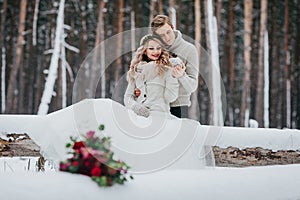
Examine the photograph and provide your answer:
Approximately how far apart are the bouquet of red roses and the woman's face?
1.09 metres

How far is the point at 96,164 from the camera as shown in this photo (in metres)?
2.08

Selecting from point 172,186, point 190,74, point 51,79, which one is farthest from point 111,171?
point 51,79

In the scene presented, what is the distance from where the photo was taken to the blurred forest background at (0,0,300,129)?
1093cm

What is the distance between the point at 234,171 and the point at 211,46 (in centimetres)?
736

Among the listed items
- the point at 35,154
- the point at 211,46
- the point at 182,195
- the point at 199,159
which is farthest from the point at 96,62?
the point at 182,195

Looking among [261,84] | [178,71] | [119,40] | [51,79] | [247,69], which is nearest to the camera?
[178,71]

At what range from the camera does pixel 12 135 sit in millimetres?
3537

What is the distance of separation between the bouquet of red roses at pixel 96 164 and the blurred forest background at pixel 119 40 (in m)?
8.11

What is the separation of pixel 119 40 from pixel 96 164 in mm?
9640

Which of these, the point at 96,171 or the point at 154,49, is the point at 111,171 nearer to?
the point at 96,171

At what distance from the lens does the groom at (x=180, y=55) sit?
3123mm

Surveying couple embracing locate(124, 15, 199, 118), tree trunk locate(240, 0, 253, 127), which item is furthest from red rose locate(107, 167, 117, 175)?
tree trunk locate(240, 0, 253, 127)

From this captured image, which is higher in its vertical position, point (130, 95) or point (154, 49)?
point (154, 49)

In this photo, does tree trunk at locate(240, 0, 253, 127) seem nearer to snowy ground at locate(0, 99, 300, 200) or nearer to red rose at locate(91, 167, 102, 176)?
snowy ground at locate(0, 99, 300, 200)
